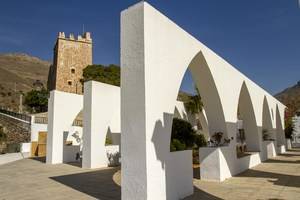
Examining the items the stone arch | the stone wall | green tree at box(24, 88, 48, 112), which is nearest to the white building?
the stone arch

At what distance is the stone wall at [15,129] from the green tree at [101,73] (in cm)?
1451

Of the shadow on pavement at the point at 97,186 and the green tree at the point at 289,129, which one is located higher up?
the green tree at the point at 289,129

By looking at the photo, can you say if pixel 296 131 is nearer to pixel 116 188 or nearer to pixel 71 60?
pixel 116 188

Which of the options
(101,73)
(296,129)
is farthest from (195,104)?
(101,73)

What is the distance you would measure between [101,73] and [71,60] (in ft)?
13.7

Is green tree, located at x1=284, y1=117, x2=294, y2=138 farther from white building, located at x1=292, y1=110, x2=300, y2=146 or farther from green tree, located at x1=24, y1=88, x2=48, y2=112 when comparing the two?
green tree, located at x1=24, y1=88, x2=48, y2=112

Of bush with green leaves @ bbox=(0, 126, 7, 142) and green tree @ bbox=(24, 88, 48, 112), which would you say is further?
green tree @ bbox=(24, 88, 48, 112)

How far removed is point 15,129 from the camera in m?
20.6

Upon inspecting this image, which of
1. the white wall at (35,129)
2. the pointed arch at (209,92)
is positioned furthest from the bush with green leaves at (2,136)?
the pointed arch at (209,92)

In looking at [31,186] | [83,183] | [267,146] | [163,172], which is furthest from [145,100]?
[267,146]

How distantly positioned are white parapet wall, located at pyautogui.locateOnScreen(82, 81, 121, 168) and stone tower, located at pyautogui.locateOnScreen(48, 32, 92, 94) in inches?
971

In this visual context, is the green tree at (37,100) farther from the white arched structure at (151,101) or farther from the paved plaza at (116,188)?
the white arched structure at (151,101)

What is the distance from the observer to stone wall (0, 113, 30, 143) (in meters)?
19.5

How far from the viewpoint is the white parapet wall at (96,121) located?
1074 centimetres
